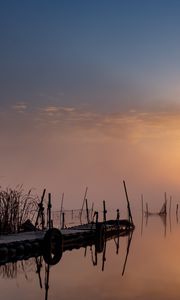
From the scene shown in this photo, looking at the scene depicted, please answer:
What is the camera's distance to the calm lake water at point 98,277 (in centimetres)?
1800

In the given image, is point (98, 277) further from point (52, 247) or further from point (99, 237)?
point (99, 237)

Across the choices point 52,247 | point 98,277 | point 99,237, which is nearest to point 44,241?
point 52,247

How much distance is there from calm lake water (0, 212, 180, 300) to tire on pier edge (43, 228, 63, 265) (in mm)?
441

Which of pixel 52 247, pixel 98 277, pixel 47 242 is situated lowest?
pixel 98 277

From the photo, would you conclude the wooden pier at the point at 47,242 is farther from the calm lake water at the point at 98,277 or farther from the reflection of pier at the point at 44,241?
the calm lake water at the point at 98,277

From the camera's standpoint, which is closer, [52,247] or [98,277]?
[98,277]

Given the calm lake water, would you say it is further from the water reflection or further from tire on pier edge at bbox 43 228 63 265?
tire on pier edge at bbox 43 228 63 265

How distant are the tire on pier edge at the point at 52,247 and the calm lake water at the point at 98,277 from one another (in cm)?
44

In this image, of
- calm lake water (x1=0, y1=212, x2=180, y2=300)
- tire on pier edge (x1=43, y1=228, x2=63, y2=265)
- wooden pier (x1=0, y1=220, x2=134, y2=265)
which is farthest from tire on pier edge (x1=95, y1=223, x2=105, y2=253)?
tire on pier edge (x1=43, y1=228, x2=63, y2=265)

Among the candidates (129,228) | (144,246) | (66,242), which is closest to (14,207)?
(66,242)

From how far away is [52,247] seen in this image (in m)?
27.3

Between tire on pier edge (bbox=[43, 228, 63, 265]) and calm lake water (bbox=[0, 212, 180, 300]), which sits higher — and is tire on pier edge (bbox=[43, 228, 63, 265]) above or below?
above

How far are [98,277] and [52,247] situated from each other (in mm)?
5724

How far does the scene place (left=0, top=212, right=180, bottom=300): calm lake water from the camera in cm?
1800
